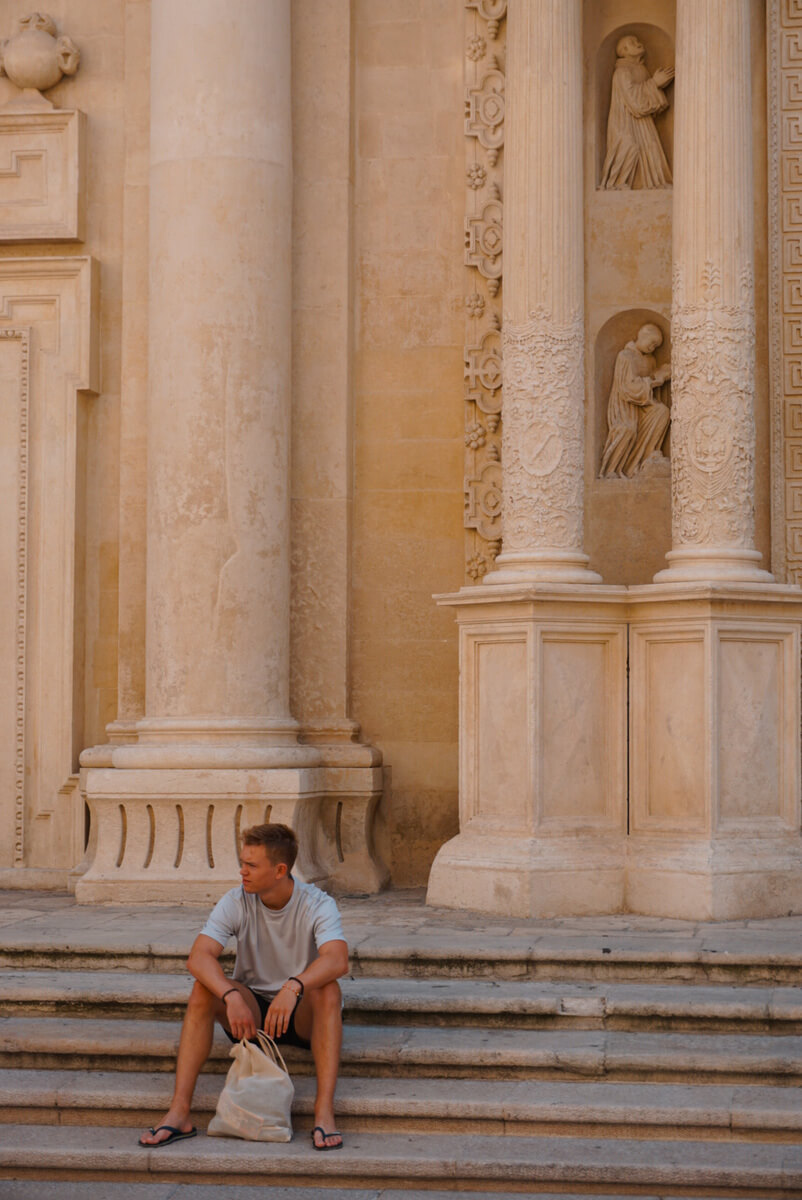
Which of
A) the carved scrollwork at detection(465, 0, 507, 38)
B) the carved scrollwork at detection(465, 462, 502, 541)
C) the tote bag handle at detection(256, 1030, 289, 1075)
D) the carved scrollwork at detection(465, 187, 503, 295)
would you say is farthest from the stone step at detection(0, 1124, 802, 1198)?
the carved scrollwork at detection(465, 0, 507, 38)

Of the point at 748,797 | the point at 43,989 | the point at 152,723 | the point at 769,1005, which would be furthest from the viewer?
the point at 152,723

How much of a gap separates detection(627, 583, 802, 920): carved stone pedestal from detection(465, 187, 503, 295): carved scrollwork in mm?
2865

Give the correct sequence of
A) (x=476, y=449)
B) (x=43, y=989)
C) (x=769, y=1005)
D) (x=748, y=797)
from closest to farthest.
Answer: (x=769, y=1005) < (x=43, y=989) < (x=748, y=797) < (x=476, y=449)

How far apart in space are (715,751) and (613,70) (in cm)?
506

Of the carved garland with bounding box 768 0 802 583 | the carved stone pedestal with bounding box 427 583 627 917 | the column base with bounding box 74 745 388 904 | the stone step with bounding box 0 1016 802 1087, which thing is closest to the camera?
the stone step with bounding box 0 1016 802 1087

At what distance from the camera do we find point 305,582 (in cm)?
1245

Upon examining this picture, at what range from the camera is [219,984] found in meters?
7.34

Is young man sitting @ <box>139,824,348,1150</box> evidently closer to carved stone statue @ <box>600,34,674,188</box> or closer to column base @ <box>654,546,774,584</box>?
column base @ <box>654,546,774,584</box>

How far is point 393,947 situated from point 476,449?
441 cm

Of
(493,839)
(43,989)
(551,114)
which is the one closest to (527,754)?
(493,839)

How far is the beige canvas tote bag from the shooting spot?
715 cm

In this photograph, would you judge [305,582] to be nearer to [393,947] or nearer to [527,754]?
[527,754]

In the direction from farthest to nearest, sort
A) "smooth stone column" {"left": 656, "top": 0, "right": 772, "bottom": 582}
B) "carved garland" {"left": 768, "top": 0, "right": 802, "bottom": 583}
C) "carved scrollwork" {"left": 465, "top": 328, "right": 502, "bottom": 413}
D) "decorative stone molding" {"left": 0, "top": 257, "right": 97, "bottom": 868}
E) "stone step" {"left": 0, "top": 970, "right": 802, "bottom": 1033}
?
"decorative stone molding" {"left": 0, "top": 257, "right": 97, "bottom": 868} < "carved scrollwork" {"left": 465, "top": 328, "right": 502, "bottom": 413} < "carved garland" {"left": 768, "top": 0, "right": 802, "bottom": 583} < "smooth stone column" {"left": 656, "top": 0, "right": 772, "bottom": 582} < "stone step" {"left": 0, "top": 970, "right": 802, "bottom": 1033}

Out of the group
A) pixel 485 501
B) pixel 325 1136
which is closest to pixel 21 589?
pixel 485 501
